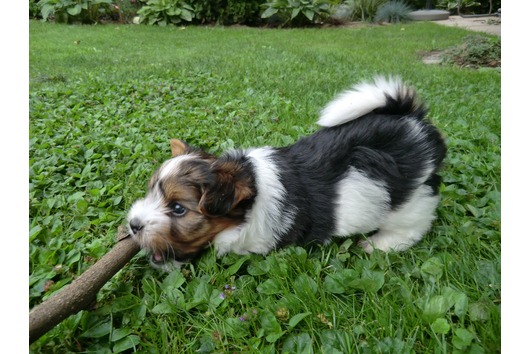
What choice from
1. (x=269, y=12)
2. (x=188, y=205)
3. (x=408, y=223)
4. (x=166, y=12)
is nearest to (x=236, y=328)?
(x=188, y=205)

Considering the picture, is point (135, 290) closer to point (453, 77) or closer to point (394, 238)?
point (394, 238)

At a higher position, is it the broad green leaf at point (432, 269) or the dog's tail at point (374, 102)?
the dog's tail at point (374, 102)

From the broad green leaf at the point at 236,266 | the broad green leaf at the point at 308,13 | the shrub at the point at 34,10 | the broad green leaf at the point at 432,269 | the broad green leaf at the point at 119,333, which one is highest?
the shrub at the point at 34,10

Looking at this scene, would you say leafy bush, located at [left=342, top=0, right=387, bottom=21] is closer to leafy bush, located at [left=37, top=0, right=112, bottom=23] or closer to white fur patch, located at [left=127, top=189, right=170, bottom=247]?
leafy bush, located at [left=37, top=0, right=112, bottom=23]

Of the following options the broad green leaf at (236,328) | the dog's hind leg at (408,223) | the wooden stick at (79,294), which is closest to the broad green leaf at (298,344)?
the broad green leaf at (236,328)

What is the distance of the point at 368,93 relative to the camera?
2625mm

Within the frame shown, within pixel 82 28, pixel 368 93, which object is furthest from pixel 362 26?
pixel 368 93

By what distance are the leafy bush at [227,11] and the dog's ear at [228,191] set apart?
12.6 m

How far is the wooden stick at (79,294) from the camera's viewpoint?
1.71 meters

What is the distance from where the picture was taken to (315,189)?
8.08 feet

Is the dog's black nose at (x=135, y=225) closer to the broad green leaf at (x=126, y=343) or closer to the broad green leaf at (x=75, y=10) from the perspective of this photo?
the broad green leaf at (x=126, y=343)

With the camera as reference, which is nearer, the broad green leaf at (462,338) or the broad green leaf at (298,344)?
the broad green leaf at (462,338)

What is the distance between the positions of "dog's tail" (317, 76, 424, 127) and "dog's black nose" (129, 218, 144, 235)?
1.29m

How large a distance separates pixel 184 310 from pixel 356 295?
→ 0.88 metres
